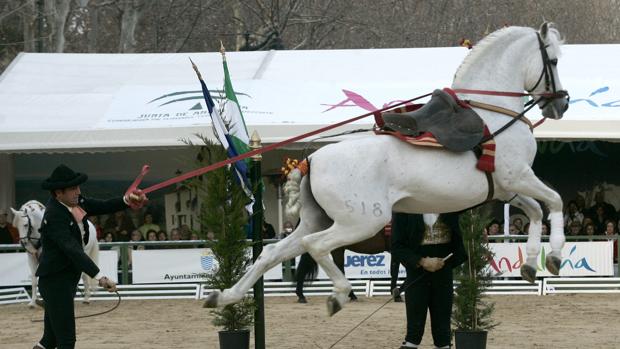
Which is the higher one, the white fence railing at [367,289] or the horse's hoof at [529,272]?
the horse's hoof at [529,272]

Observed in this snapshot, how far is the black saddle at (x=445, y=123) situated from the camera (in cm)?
837

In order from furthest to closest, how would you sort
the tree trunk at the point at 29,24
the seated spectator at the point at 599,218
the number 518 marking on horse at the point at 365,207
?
the tree trunk at the point at 29,24
the seated spectator at the point at 599,218
the number 518 marking on horse at the point at 365,207

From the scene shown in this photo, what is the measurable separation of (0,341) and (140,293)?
5.52 m

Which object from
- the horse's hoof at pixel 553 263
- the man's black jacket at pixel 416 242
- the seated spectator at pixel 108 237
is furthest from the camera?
the seated spectator at pixel 108 237

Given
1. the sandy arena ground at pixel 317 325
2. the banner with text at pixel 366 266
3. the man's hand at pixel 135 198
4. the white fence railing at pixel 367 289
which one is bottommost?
the sandy arena ground at pixel 317 325

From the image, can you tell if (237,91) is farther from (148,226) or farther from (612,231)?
(612,231)

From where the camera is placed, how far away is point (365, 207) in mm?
8359

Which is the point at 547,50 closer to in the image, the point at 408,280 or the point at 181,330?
the point at 408,280

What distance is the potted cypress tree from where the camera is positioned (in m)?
10.6

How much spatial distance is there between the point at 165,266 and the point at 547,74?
11.4m

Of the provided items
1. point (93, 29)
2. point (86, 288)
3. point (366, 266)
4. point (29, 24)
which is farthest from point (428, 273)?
point (93, 29)

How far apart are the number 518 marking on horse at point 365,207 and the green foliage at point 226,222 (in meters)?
1.99

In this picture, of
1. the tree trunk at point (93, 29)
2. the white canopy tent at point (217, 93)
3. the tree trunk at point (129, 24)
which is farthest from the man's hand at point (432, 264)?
the tree trunk at point (93, 29)

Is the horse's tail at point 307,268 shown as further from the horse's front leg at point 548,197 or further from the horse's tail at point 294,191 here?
the horse's front leg at point 548,197
